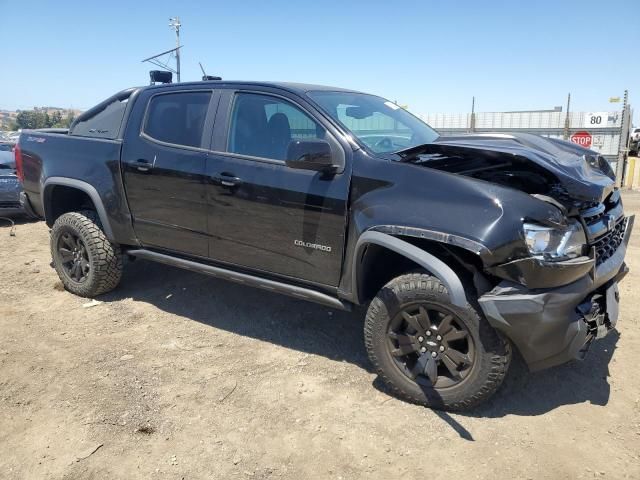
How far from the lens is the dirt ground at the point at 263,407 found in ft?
8.20

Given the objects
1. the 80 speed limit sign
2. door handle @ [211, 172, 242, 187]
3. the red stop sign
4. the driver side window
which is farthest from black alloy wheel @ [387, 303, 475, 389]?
the 80 speed limit sign

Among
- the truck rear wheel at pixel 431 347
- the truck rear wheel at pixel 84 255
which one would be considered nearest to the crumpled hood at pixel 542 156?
the truck rear wheel at pixel 431 347

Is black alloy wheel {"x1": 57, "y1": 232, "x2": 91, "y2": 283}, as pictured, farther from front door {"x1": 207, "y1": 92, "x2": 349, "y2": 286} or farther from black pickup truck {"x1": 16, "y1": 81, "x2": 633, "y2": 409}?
front door {"x1": 207, "y1": 92, "x2": 349, "y2": 286}

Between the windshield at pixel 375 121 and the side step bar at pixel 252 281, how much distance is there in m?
1.02

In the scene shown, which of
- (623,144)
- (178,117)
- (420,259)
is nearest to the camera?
(420,259)

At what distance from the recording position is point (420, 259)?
Result: 2.77m

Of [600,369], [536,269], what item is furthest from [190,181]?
[600,369]

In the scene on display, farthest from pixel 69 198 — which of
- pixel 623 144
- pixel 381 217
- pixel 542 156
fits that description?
pixel 623 144

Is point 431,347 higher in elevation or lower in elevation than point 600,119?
lower

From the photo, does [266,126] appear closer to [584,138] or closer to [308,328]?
[308,328]

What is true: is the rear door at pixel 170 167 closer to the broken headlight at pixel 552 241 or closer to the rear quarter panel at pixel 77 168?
the rear quarter panel at pixel 77 168

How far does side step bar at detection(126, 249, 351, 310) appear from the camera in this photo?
3283 mm

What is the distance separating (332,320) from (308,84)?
1925mm

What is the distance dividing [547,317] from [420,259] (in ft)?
2.33
